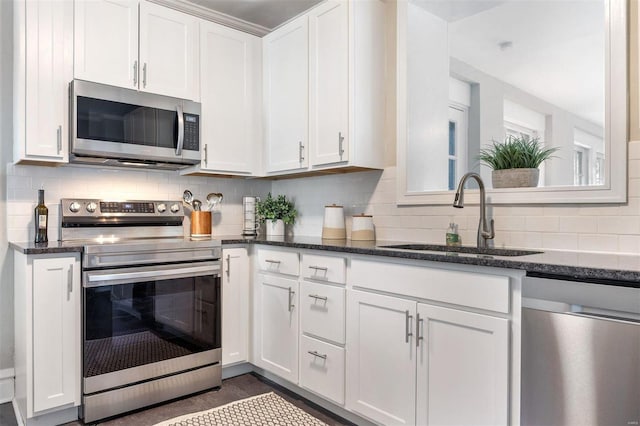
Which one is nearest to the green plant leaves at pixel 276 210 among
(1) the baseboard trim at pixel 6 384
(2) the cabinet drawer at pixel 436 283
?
(2) the cabinet drawer at pixel 436 283

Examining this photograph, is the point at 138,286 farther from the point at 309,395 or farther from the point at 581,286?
the point at 581,286

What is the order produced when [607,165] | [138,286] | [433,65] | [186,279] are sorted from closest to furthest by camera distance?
[607,165]
[138,286]
[186,279]
[433,65]

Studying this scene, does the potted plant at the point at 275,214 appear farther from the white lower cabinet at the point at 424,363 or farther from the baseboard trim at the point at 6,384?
the baseboard trim at the point at 6,384

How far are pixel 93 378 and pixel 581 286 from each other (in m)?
2.24

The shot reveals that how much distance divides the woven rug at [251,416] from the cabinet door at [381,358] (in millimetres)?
316

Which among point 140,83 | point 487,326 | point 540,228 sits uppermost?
point 140,83

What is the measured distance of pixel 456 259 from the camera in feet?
5.43

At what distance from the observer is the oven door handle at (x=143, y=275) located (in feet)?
7.21

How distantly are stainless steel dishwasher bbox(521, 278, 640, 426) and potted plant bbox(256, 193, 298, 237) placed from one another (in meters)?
1.96

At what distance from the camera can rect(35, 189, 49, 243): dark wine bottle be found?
2.40 meters

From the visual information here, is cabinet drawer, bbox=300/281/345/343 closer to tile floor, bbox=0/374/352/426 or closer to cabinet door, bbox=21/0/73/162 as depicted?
tile floor, bbox=0/374/352/426

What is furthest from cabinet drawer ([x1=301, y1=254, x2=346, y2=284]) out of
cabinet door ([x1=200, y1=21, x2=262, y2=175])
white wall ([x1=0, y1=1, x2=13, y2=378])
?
white wall ([x1=0, y1=1, x2=13, y2=378])

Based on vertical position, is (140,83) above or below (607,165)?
above

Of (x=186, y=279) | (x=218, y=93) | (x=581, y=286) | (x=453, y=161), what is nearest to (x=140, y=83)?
(x=218, y=93)
